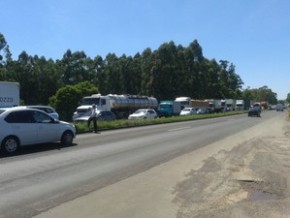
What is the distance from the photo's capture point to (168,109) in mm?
70250

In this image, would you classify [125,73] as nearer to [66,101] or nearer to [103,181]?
[66,101]

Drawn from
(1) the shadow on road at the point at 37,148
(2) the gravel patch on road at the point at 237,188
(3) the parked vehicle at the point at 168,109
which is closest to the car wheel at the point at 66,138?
(1) the shadow on road at the point at 37,148

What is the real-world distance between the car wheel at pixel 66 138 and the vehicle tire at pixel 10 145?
8.70 feet

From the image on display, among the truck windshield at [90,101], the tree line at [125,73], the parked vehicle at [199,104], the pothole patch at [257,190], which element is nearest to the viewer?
the pothole patch at [257,190]

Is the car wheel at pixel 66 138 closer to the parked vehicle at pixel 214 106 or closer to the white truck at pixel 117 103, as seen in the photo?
the white truck at pixel 117 103

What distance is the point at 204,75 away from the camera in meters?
108

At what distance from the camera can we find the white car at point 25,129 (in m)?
17.4

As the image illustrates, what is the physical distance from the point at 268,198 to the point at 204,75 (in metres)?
99.4

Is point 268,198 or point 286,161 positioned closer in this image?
point 268,198

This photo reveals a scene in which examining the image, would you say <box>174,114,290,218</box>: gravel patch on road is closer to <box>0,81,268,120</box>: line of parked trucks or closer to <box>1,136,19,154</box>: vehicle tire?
<box>1,136,19,154</box>: vehicle tire

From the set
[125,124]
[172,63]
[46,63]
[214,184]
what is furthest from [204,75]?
[214,184]

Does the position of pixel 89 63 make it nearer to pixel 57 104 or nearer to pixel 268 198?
pixel 57 104

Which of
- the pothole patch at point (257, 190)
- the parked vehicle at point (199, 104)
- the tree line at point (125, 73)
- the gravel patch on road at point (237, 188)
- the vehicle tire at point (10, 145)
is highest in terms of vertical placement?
the tree line at point (125, 73)

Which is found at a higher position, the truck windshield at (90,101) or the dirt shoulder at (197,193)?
the truck windshield at (90,101)
